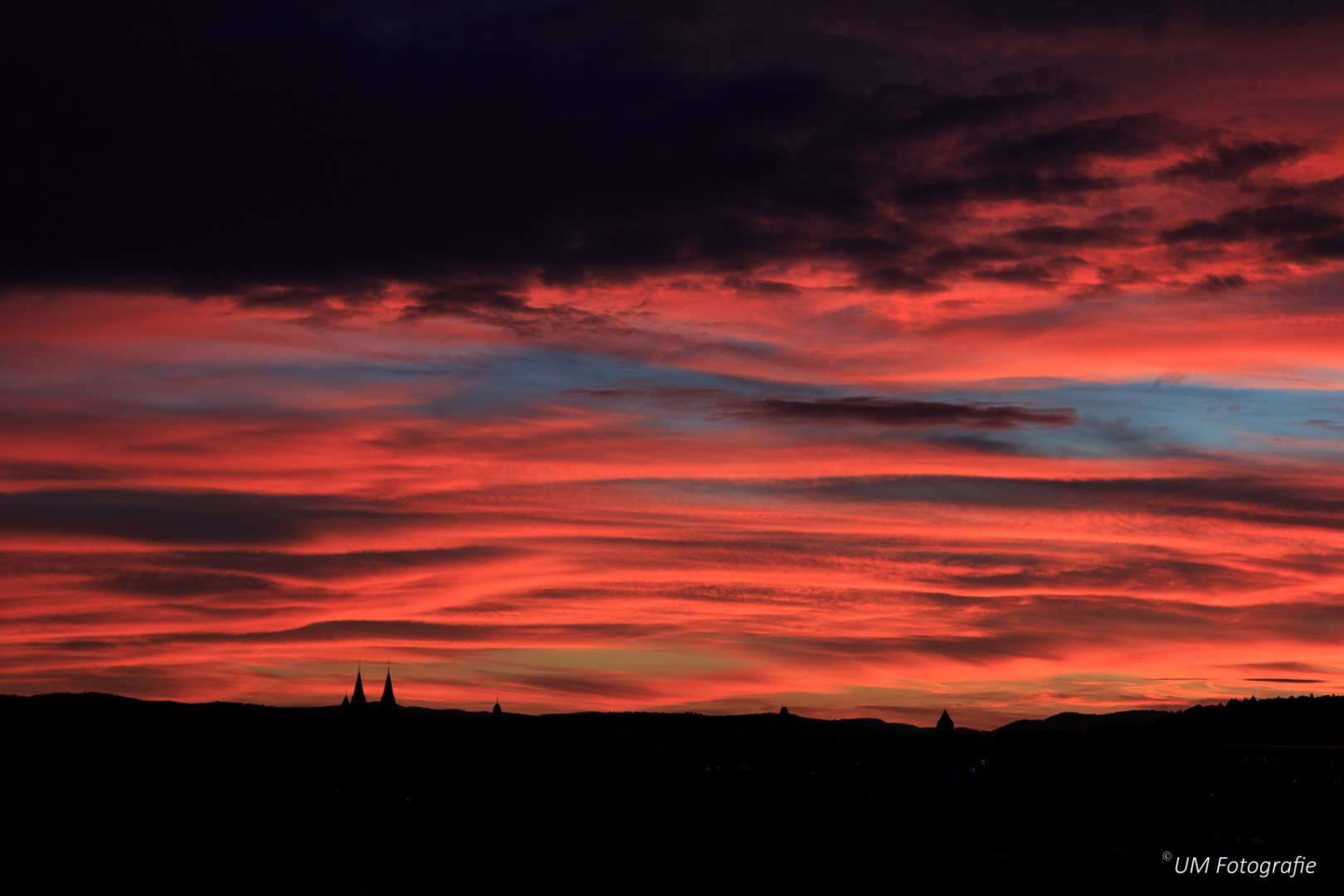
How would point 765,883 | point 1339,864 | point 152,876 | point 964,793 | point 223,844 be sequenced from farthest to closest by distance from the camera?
point 964,793
point 223,844
point 152,876
point 765,883
point 1339,864

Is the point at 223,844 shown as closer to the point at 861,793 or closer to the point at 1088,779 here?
the point at 861,793

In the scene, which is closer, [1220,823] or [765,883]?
[765,883]

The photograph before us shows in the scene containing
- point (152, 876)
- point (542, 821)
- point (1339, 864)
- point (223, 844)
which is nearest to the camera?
point (1339, 864)

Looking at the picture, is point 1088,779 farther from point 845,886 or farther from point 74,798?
point 74,798

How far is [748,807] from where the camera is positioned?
6870 inches

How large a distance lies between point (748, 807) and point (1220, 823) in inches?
2256

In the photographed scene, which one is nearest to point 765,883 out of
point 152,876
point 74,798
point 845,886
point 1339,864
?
point 845,886

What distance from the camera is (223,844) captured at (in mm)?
155875

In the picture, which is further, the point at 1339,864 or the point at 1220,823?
the point at 1220,823

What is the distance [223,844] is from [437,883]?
1448 inches

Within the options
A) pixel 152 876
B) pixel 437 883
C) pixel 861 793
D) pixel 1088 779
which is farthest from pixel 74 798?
pixel 1088 779

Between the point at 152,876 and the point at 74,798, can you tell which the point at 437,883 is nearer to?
the point at 152,876

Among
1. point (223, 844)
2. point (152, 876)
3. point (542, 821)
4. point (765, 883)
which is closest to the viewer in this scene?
point (765, 883)

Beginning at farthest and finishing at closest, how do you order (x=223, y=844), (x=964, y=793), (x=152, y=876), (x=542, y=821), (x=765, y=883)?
1. (x=964, y=793)
2. (x=542, y=821)
3. (x=223, y=844)
4. (x=152, y=876)
5. (x=765, y=883)
